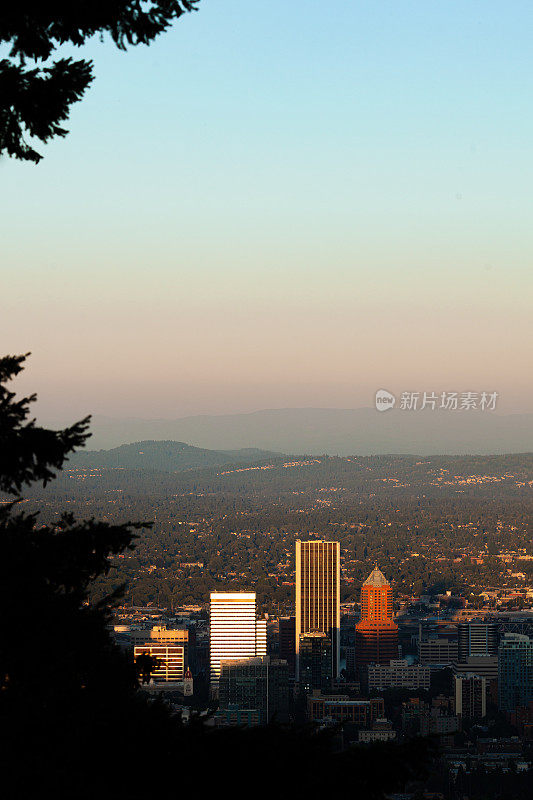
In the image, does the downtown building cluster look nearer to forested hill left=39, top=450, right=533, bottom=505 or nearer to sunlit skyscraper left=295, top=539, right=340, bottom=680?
sunlit skyscraper left=295, top=539, right=340, bottom=680

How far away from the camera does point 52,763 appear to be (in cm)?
328

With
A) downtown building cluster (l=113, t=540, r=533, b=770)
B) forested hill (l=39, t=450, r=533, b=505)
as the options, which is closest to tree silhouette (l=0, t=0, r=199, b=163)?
downtown building cluster (l=113, t=540, r=533, b=770)

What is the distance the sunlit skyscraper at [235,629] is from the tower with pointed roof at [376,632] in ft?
12.0

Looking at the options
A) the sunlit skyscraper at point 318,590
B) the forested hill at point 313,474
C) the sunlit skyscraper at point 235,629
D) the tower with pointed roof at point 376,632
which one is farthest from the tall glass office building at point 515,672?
the forested hill at point 313,474

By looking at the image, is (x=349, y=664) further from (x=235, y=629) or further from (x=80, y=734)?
(x=80, y=734)

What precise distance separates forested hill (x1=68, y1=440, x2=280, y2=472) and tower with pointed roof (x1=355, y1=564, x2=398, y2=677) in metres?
59.6

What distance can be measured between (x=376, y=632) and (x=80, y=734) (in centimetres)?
4694

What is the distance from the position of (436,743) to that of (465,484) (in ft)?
394

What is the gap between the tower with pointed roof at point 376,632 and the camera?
4807 centimetres

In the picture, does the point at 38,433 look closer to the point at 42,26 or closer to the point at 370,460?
the point at 42,26

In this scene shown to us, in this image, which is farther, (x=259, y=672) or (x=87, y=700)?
(x=259, y=672)

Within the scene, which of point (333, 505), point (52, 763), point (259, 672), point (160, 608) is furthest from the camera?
point (333, 505)

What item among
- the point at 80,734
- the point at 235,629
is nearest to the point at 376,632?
the point at 235,629

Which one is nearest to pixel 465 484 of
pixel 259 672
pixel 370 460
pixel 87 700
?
pixel 370 460
